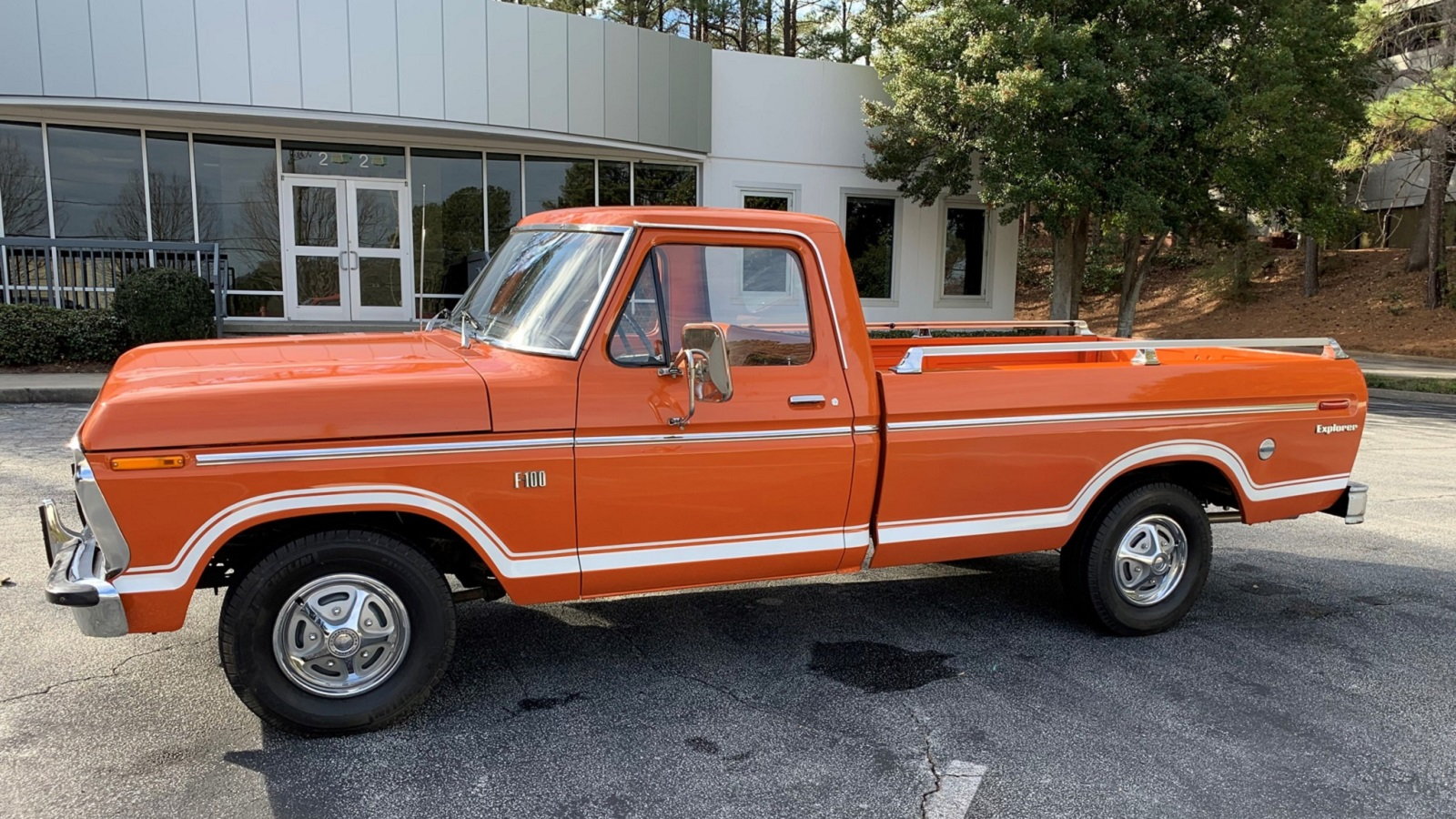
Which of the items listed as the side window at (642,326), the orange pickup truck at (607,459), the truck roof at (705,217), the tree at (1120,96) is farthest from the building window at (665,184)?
the side window at (642,326)

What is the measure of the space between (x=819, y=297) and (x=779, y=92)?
15.0 meters

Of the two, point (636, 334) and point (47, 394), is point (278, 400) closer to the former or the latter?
point (636, 334)

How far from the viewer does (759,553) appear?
13.8 feet

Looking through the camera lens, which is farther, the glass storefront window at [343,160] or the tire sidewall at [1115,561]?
the glass storefront window at [343,160]

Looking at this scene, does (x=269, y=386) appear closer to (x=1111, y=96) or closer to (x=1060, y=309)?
(x=1111, y=96)

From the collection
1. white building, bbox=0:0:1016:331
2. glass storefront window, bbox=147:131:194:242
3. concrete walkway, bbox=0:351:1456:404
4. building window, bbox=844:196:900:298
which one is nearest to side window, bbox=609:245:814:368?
concrete walkway, bbox=0:351:1456:404

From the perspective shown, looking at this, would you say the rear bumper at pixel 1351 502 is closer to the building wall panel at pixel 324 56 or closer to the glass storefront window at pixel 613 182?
the building wall panel at pixel 324 56

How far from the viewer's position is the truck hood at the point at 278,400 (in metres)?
3.33

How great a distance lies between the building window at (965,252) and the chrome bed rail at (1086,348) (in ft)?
48.1

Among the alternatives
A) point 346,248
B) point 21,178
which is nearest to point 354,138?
point 346,248

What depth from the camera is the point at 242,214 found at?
16.1m

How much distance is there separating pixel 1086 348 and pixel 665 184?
14.3 metres

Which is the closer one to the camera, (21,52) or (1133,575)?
(1133,575)

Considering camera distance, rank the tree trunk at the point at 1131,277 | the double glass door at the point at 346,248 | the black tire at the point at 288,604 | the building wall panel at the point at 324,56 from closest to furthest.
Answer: the black tire at the point at 288,604, the building wall panel at the point at 324,56, the double glass door at the point at 346,248, the tree trunk at the point at 1131,277
